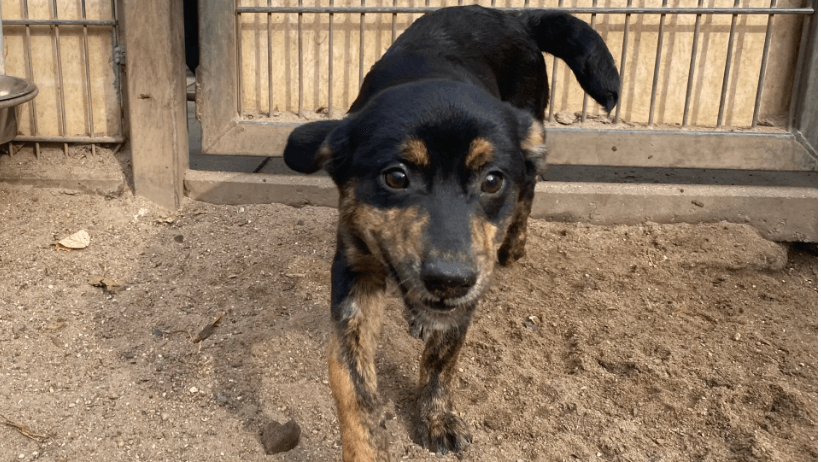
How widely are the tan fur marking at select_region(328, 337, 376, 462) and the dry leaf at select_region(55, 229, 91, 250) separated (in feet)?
7.81

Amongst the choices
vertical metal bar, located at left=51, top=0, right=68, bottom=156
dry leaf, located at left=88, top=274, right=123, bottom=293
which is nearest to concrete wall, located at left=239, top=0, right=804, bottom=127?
vertical metal bar, located at left=51, top=0, right=68, bottom=156

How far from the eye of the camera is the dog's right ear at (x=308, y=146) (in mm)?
2957

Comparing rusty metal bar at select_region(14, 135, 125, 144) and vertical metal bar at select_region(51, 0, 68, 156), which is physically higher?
vertical metal bar at select_region(51, 0, 68, 156)

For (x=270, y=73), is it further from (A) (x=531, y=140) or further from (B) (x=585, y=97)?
(A) (x=531, y=140)

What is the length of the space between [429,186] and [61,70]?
345 centimetres

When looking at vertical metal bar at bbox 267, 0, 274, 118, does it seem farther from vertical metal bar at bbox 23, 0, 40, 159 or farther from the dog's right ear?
the dog's right ear

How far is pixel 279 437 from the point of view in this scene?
301 cm

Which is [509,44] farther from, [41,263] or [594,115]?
[41,263]

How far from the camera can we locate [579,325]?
402cm

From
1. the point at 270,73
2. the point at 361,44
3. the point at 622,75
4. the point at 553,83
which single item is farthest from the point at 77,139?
the point at 622,75

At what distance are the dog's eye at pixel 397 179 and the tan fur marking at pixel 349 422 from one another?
0.71 metres

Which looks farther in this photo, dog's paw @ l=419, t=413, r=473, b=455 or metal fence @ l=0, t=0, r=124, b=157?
Answer: metal fence @ l=0, t=0, r=124, b=157

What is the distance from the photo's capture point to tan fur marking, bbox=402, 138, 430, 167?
2557mm

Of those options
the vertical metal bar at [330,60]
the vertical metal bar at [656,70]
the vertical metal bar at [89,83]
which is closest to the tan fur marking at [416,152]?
the vertical metal bar at [330,60]
